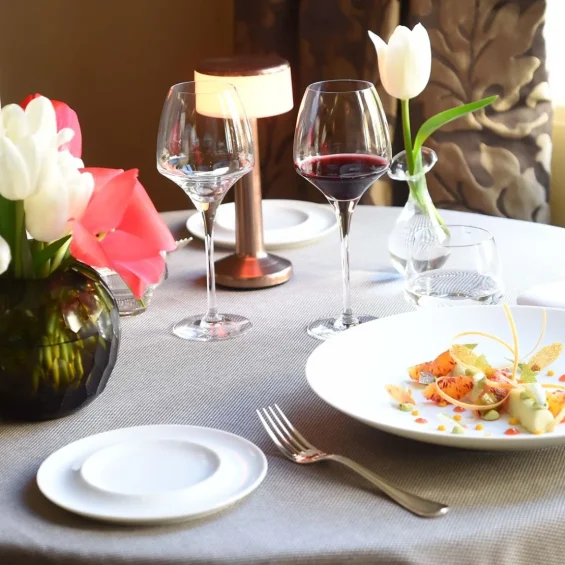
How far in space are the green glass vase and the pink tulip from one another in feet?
0.13

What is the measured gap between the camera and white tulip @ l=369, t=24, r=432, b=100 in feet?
3.96

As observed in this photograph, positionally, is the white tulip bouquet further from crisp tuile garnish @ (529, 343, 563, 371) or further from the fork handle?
the fork handle

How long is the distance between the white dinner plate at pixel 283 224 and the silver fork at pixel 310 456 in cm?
60

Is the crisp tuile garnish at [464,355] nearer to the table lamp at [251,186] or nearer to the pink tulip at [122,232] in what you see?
the pink tulip at [122,232]

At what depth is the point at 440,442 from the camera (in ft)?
2.62

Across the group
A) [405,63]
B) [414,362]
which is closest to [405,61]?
[405,63]

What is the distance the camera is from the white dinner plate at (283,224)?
5.01ft

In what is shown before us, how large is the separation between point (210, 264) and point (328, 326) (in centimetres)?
17

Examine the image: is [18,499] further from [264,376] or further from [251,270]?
[251,270]

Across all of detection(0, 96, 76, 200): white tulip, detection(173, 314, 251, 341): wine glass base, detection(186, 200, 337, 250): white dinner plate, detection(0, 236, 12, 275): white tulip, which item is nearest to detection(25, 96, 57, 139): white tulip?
detection(0, 96, 76, 200): white tulip

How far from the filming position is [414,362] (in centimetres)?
102

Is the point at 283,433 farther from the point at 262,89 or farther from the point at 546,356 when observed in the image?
the point at 262,89

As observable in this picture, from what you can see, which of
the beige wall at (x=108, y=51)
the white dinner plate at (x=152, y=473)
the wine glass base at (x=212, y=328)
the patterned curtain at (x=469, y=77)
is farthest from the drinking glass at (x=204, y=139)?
the beige wall at (x=108, y=51)

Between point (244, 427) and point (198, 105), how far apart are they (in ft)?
1.24
